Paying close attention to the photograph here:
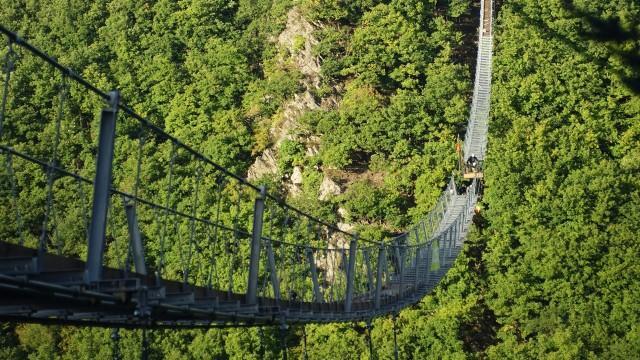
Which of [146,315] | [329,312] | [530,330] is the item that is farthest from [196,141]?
[146,315]

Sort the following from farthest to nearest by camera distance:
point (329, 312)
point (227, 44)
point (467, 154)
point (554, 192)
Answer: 1. point (227, 44)
2. point (554, 192)
3. point (467, 154)
4. point (329, 312)

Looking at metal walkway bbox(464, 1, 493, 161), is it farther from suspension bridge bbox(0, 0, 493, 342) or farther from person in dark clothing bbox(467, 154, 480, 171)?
person in dark clothing bbox(467, 154, 480, 171)

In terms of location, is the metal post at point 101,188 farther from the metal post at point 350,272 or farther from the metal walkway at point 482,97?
the metal walkway at point 482,97

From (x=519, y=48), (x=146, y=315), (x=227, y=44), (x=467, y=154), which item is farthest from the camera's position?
(x=227, y=44)

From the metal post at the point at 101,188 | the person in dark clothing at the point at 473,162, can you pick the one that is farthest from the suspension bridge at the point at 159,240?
the person in dark clothing at the point at 473,162

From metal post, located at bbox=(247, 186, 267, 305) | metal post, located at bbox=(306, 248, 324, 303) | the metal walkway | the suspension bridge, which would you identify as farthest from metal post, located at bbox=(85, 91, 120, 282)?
the metal walkway

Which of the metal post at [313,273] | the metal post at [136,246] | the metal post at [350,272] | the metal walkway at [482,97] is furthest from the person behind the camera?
the metal walkway at [482,97]

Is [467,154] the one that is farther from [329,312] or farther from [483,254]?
[329,312]
